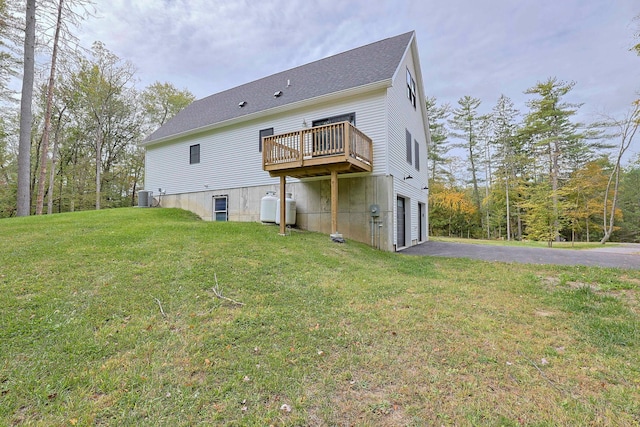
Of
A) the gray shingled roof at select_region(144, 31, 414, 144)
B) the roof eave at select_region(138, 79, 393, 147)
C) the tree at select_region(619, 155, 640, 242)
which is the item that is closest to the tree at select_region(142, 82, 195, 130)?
the gray shingled roof at select_region(144, 31, 414, 144)

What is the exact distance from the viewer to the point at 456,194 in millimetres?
22438

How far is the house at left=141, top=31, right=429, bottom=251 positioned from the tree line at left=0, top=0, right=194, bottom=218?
5.11 m

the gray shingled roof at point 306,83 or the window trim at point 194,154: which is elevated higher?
the gray shingled roof at point 306,83

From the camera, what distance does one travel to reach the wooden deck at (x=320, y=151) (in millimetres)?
7848

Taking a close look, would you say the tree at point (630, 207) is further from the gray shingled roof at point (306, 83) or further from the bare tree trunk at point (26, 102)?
the bare tree trunk at point (26, 102)

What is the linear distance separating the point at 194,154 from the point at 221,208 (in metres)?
3.24

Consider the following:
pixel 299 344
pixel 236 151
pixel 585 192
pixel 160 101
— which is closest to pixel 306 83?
pixel 236 151

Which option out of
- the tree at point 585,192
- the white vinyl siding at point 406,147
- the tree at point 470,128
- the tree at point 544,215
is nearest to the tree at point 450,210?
the tree at point 470,128

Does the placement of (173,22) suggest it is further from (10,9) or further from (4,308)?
(4,308)

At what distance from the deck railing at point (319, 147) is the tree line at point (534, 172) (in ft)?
43.3

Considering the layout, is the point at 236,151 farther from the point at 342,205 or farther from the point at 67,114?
the point at 67,114

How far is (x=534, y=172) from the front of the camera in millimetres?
20859

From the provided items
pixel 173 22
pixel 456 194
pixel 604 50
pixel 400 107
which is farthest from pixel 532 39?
pixel 173 22

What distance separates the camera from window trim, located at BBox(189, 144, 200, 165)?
1338 centimetres
